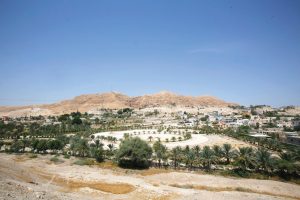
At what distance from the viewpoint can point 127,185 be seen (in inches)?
1554

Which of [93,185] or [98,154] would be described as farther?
[98,154]

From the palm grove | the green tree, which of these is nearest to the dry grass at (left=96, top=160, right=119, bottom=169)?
the palm grove

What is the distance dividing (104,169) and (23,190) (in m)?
23.1

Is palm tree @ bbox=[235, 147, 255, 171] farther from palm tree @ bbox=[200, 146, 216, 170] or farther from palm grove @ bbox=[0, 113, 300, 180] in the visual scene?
palm tree @ bbox=[200, 146, 216, 170]

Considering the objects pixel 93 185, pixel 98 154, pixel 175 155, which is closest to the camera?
pixel 93 185

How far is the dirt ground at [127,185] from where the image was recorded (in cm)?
3256

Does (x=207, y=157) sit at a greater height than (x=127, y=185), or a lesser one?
greater

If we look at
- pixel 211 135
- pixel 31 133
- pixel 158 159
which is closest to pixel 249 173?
pixel 158 159

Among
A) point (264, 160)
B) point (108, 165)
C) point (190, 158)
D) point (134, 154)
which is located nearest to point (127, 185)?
point (134, 154)

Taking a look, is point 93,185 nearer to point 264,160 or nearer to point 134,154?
point 134,154

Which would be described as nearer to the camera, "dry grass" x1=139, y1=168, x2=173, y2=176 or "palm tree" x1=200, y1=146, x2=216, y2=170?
"dry grass" x1=139, y1=168, x2=173, y2=176

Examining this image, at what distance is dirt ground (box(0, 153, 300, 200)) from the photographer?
1282 inches

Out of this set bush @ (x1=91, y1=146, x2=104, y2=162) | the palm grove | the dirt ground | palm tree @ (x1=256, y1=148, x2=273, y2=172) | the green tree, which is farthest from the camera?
bush @ (x1=91, y1=146, x2=104, y2=162)

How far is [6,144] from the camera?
78.1 m
